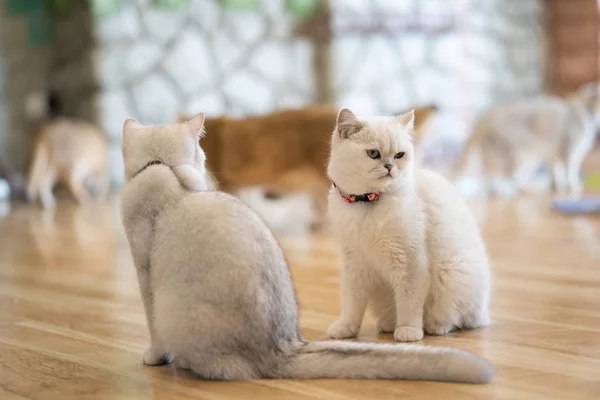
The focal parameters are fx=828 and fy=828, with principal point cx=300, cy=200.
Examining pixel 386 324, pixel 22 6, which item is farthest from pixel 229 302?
pixel 22 6

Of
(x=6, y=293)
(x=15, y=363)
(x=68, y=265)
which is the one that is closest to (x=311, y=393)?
(x=15, y=363)

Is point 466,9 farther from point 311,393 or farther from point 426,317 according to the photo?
point 311,393

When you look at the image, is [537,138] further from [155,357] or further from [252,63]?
[155,357]

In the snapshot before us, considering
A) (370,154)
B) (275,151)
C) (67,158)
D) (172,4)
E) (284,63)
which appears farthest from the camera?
(284,63)

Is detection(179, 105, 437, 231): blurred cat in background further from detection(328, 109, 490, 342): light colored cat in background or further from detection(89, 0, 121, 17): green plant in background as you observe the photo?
detection(89, 0, 121, 17): green plant in background

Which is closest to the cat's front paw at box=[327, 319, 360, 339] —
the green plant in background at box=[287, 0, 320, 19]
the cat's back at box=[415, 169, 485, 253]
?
the cat's back at box=[415, 169, 485, 253]

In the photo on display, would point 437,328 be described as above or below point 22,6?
below

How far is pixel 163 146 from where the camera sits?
1649mm

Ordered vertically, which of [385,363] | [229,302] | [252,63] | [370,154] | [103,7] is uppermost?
[103,7]

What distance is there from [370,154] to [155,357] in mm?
614

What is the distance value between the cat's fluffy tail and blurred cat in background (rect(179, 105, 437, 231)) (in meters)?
2.55

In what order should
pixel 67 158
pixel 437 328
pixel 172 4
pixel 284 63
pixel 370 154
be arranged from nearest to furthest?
pixel 370 154 → pixel 437 328 → pixel 67 158 → pixel 172 4 → pixel 284 63

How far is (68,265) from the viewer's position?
3.30 m

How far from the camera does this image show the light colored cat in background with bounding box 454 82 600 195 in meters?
5.46
